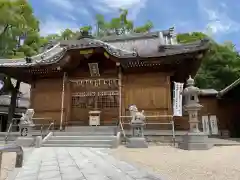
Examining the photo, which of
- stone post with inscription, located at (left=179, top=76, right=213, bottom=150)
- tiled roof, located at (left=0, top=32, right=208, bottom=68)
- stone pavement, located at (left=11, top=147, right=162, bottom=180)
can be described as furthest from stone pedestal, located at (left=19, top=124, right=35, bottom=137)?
stone post with inscription, located at (left=179, top=76, right=213, bottom=150)

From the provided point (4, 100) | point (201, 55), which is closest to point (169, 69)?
point (201, 55)

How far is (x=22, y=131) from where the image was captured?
9.73 meters

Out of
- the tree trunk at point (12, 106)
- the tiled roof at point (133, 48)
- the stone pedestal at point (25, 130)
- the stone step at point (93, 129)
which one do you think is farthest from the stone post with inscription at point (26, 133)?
the tree trunk at point (12, 106)

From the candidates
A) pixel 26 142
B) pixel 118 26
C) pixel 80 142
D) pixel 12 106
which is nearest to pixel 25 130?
pixel 26 142

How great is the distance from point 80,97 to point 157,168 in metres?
9.17

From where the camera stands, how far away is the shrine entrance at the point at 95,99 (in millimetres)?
12914

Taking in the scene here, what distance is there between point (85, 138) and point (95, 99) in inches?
143

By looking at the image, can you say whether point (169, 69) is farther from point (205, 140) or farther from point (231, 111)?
point (231, 111)

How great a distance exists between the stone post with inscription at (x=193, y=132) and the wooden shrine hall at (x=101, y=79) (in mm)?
2810

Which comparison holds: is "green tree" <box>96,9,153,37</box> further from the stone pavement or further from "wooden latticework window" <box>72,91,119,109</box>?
the stone pavement

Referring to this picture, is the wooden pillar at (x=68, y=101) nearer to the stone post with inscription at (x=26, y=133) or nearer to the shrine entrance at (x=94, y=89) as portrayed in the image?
the shrine entrance at (x=94, y=89)

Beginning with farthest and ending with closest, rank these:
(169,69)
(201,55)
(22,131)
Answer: (169,69)
(201,55)
(22,131)

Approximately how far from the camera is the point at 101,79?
13000mm

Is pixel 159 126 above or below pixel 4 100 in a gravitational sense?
below
